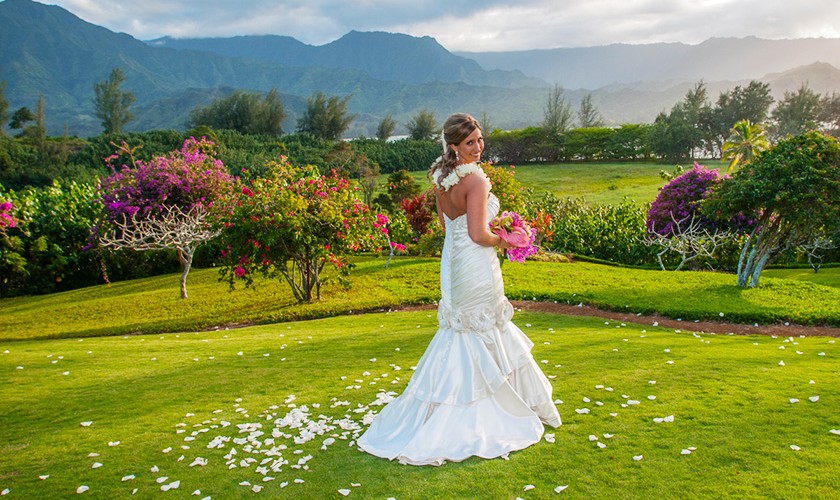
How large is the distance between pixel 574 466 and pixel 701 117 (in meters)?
66.7

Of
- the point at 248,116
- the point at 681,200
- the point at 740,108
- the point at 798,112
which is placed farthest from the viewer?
the point at 248,116

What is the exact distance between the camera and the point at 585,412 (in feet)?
17.6

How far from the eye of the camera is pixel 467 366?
486cm

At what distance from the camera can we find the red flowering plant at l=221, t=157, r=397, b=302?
12195 mm

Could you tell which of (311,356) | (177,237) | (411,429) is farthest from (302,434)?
(177,237)

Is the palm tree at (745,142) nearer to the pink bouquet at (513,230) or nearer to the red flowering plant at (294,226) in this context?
the red flowering plant at (294,226)

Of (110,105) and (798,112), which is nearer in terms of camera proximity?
(798,112)

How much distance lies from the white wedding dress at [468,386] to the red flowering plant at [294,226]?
7.54 metres

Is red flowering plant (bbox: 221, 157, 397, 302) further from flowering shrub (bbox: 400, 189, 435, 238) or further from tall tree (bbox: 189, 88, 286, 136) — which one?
tall tree (bbox: 189, 88, 286, 136)

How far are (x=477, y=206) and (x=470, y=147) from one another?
52cm

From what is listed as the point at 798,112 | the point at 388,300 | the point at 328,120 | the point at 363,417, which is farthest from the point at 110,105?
the point at 798,112

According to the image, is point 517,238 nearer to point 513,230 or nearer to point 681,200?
point 513,230

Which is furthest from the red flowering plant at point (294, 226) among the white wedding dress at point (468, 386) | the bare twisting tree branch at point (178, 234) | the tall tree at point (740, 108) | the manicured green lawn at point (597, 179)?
the tall tree at point (740, 108)

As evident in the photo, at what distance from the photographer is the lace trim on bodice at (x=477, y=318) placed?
498cm
